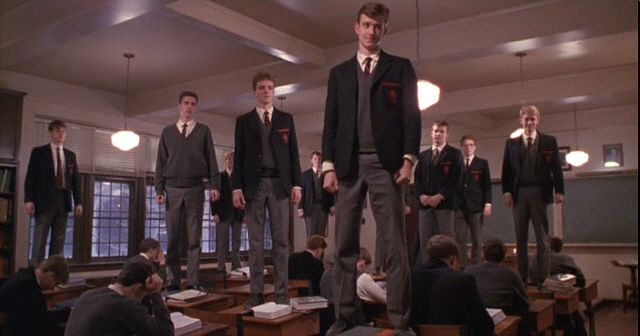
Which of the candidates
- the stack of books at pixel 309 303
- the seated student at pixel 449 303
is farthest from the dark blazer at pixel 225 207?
the seated student at pixel 449 303

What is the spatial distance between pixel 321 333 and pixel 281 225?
0.74 m

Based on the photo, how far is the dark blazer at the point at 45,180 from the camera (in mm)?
5629

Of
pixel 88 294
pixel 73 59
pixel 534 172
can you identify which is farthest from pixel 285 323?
pixel 73 59

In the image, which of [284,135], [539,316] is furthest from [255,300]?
[539,316]

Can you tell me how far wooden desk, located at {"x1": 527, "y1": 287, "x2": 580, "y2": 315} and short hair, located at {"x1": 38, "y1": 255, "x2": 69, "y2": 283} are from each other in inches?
138

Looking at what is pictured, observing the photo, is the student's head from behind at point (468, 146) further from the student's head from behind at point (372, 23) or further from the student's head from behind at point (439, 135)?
the student's head from behind at point (372, 23)

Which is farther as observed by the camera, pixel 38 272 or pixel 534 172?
pixel 534 172

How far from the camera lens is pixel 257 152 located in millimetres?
3762

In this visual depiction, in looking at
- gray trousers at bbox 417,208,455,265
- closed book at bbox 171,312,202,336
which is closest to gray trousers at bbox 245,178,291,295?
closed book at bbox 171,312,202,336

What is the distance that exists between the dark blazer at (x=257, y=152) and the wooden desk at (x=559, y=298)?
217 centimetres

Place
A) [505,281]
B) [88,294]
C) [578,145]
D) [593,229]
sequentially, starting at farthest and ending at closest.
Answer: [578,145]
[593,229]
[505,281]
[88,294]

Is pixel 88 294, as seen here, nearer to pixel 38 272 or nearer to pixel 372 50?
pixel 38 272

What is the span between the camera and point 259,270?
12.4 feet

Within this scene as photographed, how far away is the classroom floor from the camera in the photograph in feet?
21.2
